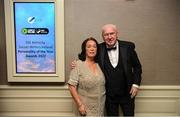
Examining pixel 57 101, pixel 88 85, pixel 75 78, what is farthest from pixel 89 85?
pixel 57 101

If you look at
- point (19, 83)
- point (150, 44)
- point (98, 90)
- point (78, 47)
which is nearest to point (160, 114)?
point (150, 44)

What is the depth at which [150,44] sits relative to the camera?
3025mm

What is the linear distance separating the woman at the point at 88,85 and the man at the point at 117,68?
10 centimetres

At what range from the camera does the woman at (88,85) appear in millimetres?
2492

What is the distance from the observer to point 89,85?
2480mm

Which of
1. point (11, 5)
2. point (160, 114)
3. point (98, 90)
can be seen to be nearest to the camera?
point (98, 90)

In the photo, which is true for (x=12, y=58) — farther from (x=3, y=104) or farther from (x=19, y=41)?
(x=3, y=104)

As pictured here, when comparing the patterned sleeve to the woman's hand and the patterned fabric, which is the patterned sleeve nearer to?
the patterned fabric

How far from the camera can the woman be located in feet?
8.18

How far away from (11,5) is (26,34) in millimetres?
358

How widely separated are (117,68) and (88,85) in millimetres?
339

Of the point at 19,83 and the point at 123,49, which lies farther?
the point at 19,83

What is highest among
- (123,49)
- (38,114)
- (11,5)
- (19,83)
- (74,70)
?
(11,5)

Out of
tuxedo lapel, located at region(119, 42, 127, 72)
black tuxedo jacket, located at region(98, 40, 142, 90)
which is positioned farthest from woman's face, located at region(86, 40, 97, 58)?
tuxedo lapel, located at region(119, 42, 127, 72)
